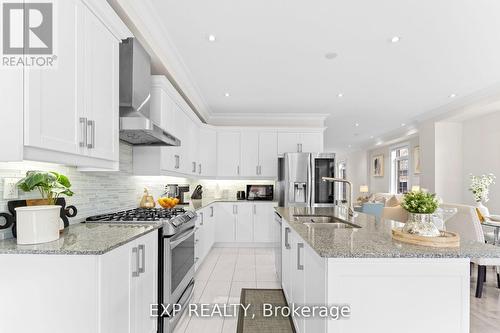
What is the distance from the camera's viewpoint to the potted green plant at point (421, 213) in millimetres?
1411

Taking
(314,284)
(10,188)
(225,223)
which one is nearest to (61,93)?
(10,188)

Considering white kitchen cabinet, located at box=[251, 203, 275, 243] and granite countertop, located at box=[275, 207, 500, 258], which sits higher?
granite countertop, located at box=[275, 207, 500, 258]

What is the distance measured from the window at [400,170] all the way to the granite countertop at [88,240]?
8.53 m

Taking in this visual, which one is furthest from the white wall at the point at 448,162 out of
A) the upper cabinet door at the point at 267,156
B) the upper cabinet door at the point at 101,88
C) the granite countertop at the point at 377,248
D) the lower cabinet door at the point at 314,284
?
the upper cabinet door at the point at 101,88

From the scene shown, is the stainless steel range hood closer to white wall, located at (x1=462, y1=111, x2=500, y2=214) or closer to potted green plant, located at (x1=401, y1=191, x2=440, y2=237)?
potted green plant, located at (x1=401, y1=191, x2=440, y2=237)

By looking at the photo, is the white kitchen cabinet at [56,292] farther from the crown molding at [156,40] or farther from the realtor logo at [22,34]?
the crown molding at [156,40]

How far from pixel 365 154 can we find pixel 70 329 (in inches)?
458

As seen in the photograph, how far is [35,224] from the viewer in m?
1.34

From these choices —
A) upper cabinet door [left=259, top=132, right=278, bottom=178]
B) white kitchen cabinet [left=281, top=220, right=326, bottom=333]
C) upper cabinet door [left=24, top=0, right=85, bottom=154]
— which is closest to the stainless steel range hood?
upper cabinet door [left=24, top=0, right=85, bottom=154]

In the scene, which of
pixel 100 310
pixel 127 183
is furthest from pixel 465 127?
pixel 100 310

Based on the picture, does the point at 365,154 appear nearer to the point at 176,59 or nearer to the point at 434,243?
the point at 176,59

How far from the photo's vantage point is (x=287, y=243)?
7.90 feet

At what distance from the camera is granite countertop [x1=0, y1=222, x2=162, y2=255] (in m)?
1.25

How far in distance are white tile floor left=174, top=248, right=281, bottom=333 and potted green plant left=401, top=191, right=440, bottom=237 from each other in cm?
169
